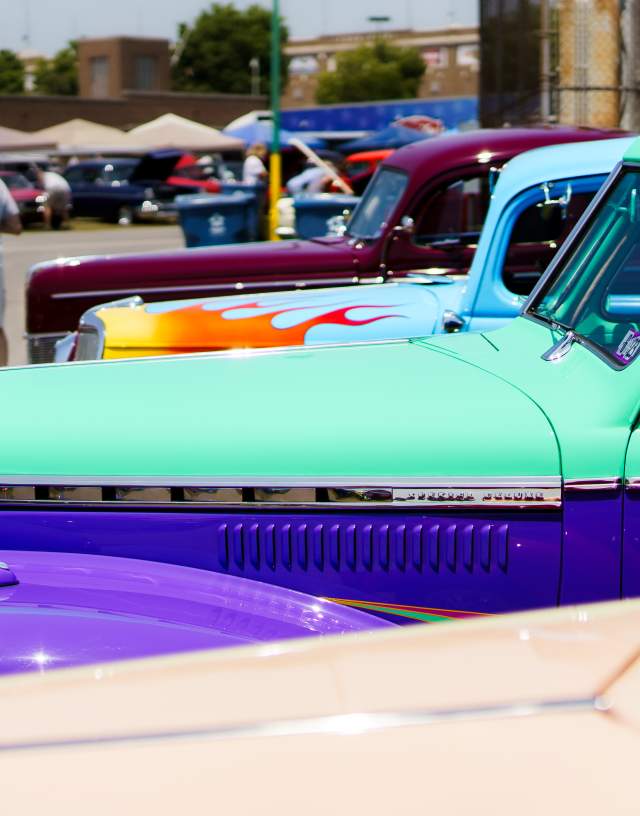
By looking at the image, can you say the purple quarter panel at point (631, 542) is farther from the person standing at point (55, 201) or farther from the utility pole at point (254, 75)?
the utility pole at point (254, 75)

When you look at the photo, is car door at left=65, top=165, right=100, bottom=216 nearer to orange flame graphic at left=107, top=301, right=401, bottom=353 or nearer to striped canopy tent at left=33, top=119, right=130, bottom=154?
striped canopy tent at left=33, top=119, right=130, bottom=154

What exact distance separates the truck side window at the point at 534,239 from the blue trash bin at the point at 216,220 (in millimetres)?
8718

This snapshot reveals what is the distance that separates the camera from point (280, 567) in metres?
3.16

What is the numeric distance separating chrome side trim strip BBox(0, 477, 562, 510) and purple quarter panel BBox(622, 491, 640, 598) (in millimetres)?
161

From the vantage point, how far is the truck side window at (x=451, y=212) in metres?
6.84

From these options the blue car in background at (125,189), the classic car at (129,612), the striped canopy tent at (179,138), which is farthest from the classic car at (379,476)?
the striped canopy tent at (179,138)

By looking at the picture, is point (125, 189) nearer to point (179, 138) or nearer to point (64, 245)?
point (64, 245)

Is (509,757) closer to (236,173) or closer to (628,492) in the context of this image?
(628,492)

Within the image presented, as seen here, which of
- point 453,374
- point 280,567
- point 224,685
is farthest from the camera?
point 453,374

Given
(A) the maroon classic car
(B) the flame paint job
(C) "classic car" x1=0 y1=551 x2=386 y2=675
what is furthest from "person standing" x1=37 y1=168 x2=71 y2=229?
(C) "classic car" x1=0 y1=551 x2=386 y2=675

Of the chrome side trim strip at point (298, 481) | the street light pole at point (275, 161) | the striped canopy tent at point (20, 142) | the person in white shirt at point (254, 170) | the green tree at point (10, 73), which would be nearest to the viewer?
the chrome side trim strip at point (298, 481)

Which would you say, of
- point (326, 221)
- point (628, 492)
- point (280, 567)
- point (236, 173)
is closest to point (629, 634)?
point (628, 492)

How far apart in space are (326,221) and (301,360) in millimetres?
8169

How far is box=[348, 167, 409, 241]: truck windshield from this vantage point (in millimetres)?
7035
